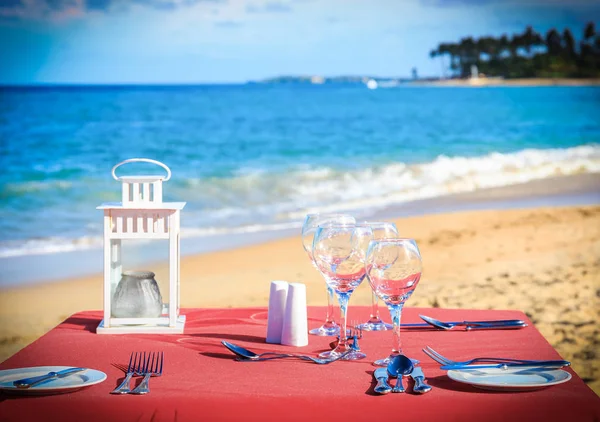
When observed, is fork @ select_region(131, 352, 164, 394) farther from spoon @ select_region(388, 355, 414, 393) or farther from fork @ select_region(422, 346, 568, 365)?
fork @ select_region(422, 346, 568, 365)

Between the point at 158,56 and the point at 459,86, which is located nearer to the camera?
the point at 158,56

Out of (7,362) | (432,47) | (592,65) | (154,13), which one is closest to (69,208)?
(7,362)

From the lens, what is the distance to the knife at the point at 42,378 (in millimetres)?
1342

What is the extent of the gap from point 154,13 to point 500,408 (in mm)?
24513

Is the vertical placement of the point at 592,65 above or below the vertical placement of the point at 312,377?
above

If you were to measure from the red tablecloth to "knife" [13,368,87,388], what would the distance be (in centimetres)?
2

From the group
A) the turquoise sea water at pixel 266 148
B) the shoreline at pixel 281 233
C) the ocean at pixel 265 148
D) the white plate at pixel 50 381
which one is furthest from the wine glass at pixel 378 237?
the turquoise sea water at pixel 266 148

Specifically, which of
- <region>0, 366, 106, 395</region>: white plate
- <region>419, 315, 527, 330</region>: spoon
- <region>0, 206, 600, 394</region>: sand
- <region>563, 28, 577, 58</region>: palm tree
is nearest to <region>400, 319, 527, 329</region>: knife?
<region>419, 315, 527, 330</region>: spoon

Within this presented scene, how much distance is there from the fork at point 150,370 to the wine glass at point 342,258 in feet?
0.97

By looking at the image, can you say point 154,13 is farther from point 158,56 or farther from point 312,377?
point 312,377

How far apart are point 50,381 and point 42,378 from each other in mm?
15

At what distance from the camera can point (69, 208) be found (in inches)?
369

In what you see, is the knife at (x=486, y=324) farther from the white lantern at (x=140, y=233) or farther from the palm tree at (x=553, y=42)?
the palm tree at (x=553, y=42)

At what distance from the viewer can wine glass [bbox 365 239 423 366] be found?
143 cm
